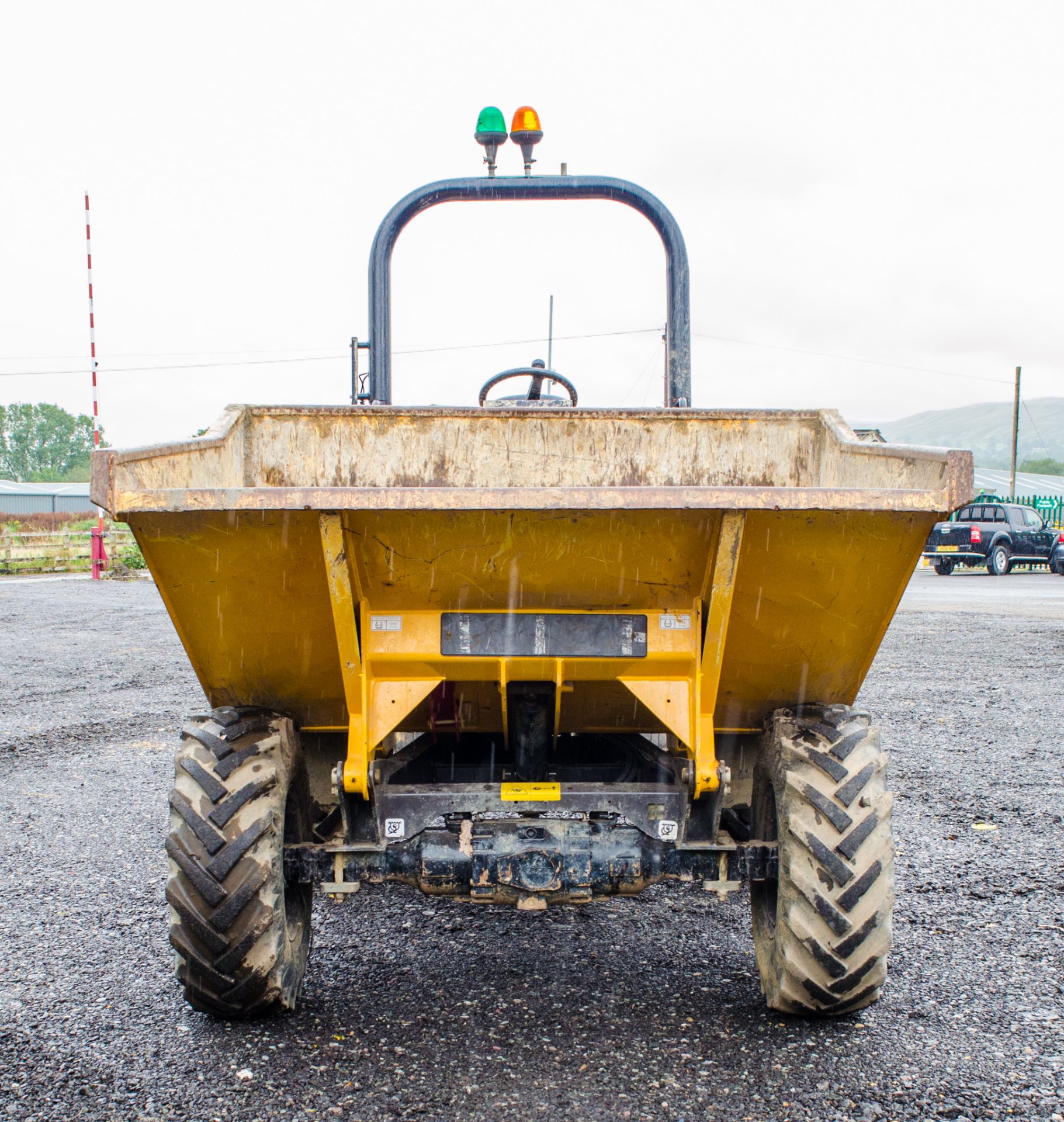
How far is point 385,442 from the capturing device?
4.11m

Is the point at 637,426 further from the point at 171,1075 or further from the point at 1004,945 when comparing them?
the point at 171,1075

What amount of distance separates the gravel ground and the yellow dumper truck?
0.66ft

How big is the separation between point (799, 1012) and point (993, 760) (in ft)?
12.6

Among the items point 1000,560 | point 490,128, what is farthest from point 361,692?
point 1000,560

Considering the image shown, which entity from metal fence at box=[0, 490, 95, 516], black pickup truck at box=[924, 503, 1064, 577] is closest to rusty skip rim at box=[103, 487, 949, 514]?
black pickup truck at box=[924, 503, 1064, 577]

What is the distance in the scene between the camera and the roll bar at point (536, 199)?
4.54 metres

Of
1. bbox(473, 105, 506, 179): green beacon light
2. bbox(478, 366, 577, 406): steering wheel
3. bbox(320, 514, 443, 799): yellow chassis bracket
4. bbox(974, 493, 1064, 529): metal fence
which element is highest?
bbox(473, 105, 506, 179): green beacon light

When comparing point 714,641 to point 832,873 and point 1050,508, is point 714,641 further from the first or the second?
point 1050,508

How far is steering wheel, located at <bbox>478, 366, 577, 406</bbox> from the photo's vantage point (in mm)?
5117

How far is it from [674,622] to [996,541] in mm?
22849

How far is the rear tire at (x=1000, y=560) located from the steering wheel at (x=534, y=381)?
2071 centimetres

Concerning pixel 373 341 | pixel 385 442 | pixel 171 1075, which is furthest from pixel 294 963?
pixel 373 341

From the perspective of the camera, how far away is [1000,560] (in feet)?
77.1

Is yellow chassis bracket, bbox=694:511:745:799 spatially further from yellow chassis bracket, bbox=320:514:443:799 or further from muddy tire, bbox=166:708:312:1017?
muddy tire, bbox=166:708:312:1017
